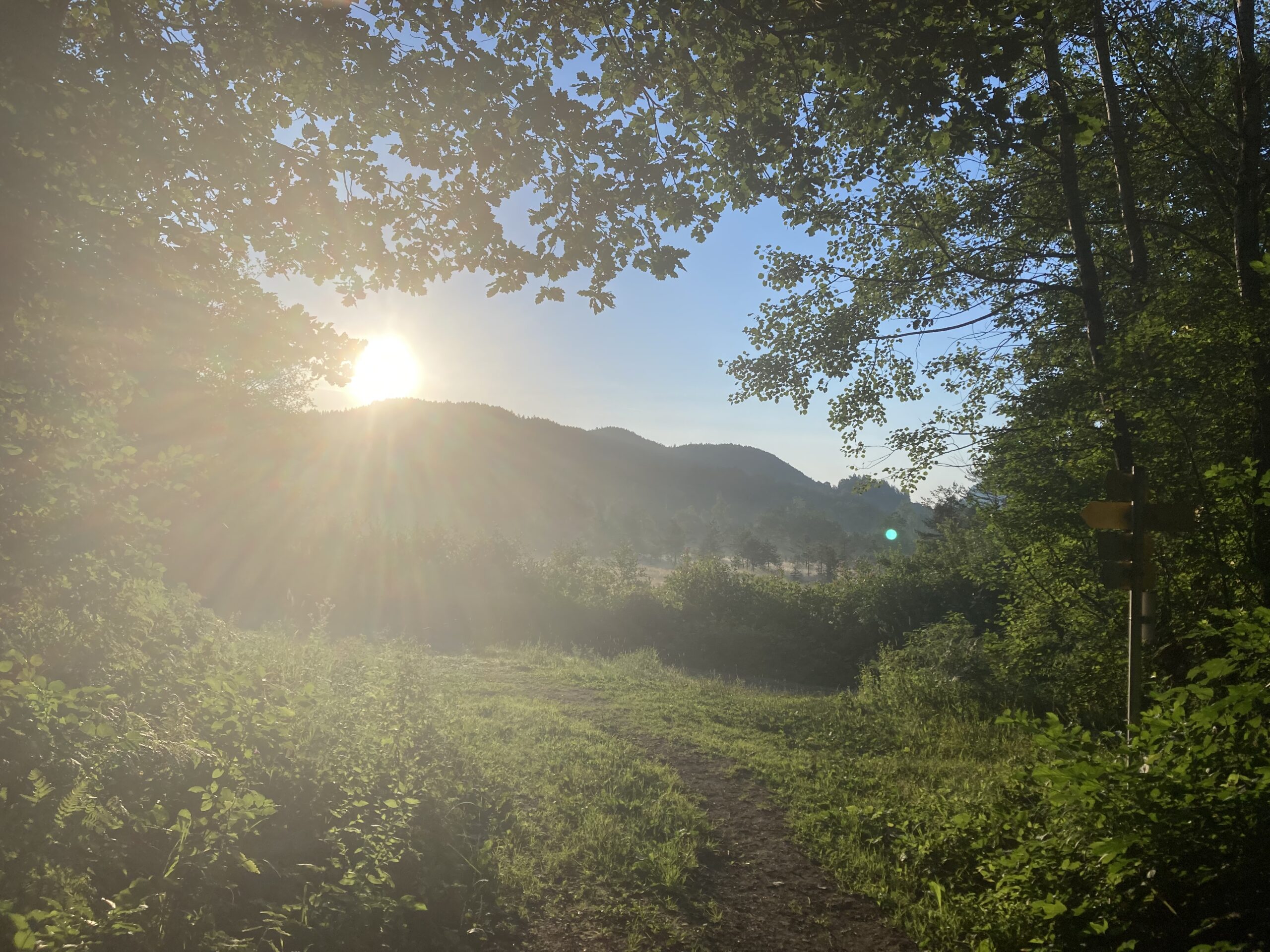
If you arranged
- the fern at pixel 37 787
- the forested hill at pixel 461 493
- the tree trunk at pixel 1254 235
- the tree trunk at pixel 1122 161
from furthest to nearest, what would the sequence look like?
the forested hill at pixel 461 493 → the tree trunk at pixel 1122 161 → the tree trunk at pixel 1254 235 → the fern at pixel 37 787

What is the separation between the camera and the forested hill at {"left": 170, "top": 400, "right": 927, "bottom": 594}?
21375 millimetres

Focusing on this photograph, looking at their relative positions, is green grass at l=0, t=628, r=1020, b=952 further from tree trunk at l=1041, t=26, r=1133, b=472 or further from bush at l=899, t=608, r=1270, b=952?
tree trunk at l=1041, t=26, r=1133, b=472

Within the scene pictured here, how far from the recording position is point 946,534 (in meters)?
25.3

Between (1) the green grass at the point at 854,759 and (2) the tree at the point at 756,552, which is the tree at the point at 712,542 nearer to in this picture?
(2) the tree at the point at 756,552

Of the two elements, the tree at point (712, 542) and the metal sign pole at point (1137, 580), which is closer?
the metal sign pole at point (1137, 580)

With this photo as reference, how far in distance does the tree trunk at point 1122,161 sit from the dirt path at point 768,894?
794cm

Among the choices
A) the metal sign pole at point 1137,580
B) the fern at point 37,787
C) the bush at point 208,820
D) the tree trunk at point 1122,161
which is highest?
the tree trunk at point 1122,161

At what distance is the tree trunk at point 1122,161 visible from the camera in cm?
807

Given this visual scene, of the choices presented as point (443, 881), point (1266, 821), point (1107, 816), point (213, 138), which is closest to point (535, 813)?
point (443, 881)

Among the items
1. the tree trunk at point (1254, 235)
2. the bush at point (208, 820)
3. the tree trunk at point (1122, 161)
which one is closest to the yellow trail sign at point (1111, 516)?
the tree trunk at point (1254, 235)

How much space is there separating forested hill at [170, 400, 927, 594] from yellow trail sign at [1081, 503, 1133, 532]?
5.40 m

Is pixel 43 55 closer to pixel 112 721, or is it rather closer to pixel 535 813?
pixel 112 721

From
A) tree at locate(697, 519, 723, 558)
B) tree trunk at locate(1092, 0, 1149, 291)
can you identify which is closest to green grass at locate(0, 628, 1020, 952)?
tree trunk at locate(1092, 0, 1149, 291)

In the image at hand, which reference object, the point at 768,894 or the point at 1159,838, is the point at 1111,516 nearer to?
the point at 1159,838
